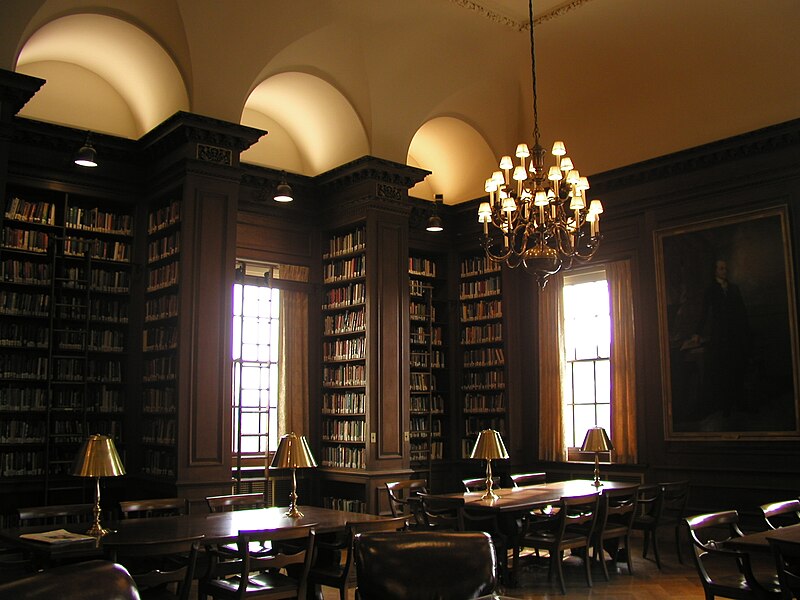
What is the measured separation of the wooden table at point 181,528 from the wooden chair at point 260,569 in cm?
18

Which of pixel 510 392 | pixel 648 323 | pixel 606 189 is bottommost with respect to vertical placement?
pixel 510 392

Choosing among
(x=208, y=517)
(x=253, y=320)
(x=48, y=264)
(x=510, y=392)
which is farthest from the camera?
(x=510, y=392)

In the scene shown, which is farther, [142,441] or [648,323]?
[648,323]

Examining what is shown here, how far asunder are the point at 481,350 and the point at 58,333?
5.43 metres

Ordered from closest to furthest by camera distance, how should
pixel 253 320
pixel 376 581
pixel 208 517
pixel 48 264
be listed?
pixel 376 581, pixel 208 517, pixel 48 264, pixel 253 320

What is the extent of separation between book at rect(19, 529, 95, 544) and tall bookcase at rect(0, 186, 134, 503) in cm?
314

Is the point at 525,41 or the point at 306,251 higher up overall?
the point at 525,41

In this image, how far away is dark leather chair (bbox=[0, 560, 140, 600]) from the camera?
2449 mm

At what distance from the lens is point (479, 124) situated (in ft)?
34.0

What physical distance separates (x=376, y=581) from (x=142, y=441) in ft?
17.9

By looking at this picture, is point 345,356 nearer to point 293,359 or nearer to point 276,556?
point 293,359

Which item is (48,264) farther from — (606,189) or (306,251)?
(606,189)

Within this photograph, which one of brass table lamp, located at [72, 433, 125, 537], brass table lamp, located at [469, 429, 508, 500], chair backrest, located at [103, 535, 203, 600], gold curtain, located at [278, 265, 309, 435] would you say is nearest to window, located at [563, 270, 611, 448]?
gold curtain, located at [278, 265, 309, 435]

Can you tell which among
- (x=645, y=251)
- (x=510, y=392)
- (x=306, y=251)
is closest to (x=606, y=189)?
(x=645, y=251)
